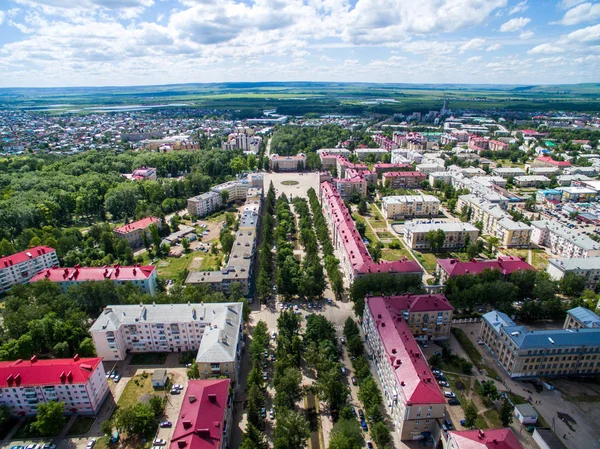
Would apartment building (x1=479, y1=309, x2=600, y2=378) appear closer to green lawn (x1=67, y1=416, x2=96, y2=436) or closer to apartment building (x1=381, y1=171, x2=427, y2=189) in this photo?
green lawn (x1=67, y1=416, x2=96, y2=436)

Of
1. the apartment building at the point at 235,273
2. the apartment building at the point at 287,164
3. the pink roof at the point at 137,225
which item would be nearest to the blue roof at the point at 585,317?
the apartment building at the point at 235,273

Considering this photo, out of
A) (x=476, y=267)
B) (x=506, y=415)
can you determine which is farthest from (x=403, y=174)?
(x=506, y=415)

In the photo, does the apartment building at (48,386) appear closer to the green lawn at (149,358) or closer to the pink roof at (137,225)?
the green lawn at (149,358)

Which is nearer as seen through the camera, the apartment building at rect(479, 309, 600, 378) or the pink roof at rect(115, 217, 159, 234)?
the apartment building at rect(479, 309, 600, 378)

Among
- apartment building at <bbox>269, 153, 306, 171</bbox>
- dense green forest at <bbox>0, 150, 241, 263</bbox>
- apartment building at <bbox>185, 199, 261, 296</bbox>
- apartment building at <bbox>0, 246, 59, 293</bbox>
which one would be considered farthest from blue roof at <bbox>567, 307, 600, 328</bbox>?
apartment building at <bbox>269, 153, 306, 171</bbox>

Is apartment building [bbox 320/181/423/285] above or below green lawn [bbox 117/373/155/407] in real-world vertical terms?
above

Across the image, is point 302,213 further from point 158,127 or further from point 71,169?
point 158,127

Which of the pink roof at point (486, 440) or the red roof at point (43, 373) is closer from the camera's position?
the pink roof at point (486, 440)

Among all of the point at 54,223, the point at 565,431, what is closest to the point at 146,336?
the point at 565,431
